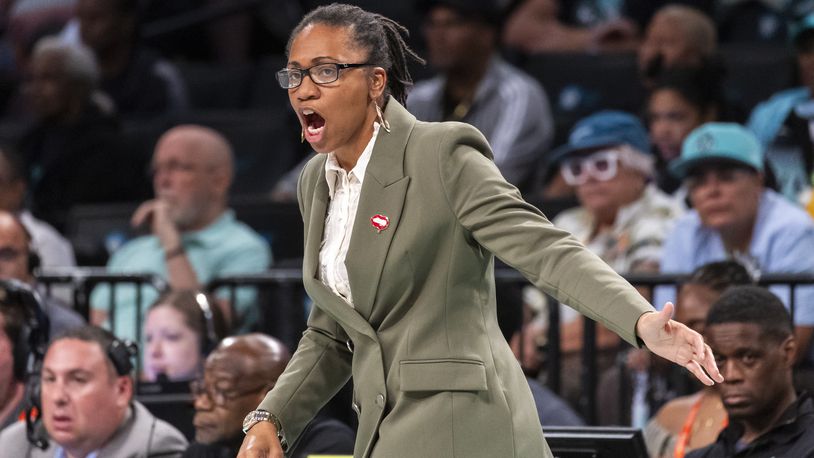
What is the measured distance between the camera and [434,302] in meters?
3.00

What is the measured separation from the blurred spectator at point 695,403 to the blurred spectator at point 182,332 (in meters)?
1.86

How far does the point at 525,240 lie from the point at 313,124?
52 cm

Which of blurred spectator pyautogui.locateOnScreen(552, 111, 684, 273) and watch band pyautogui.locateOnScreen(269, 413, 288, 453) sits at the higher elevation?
blurred spectator pyautogui.locateOnScreen(552, 111, 684, 273)

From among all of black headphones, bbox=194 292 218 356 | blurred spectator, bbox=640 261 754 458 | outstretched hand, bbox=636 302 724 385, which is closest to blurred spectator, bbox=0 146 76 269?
black headphones, bbox=194 292 218 356

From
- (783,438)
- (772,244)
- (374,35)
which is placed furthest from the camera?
(772,244)

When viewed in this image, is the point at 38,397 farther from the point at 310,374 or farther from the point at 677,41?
the point at 677,41

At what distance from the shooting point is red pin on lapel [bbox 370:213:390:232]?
3023 mm

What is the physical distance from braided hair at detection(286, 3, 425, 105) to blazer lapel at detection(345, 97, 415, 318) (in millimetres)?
143

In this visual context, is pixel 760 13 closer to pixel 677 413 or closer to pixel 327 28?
pixel 677 413

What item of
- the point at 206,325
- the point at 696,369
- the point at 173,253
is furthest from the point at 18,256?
the point at 696,369

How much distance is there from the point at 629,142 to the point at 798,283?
163 cm

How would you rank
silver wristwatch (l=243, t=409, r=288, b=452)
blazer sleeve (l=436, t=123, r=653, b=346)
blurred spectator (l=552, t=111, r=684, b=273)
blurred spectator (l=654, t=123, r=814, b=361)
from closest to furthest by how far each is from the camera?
blazer sleeve (l=436, t=123, r=653, b=346), silver wristwatch (l=243, t=409, r=288, b=452), blurred spectator (l=654, t=123, r=814, b=361), blurred spectator (l=552, t=111, r=684, b=273)

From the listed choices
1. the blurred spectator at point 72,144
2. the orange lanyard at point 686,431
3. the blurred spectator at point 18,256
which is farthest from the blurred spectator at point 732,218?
the blurred spectator at point 72,144

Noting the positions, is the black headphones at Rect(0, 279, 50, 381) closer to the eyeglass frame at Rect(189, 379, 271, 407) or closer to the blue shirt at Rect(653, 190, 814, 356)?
the eyeglass frame at Rect(189, 379, 271, 407)
